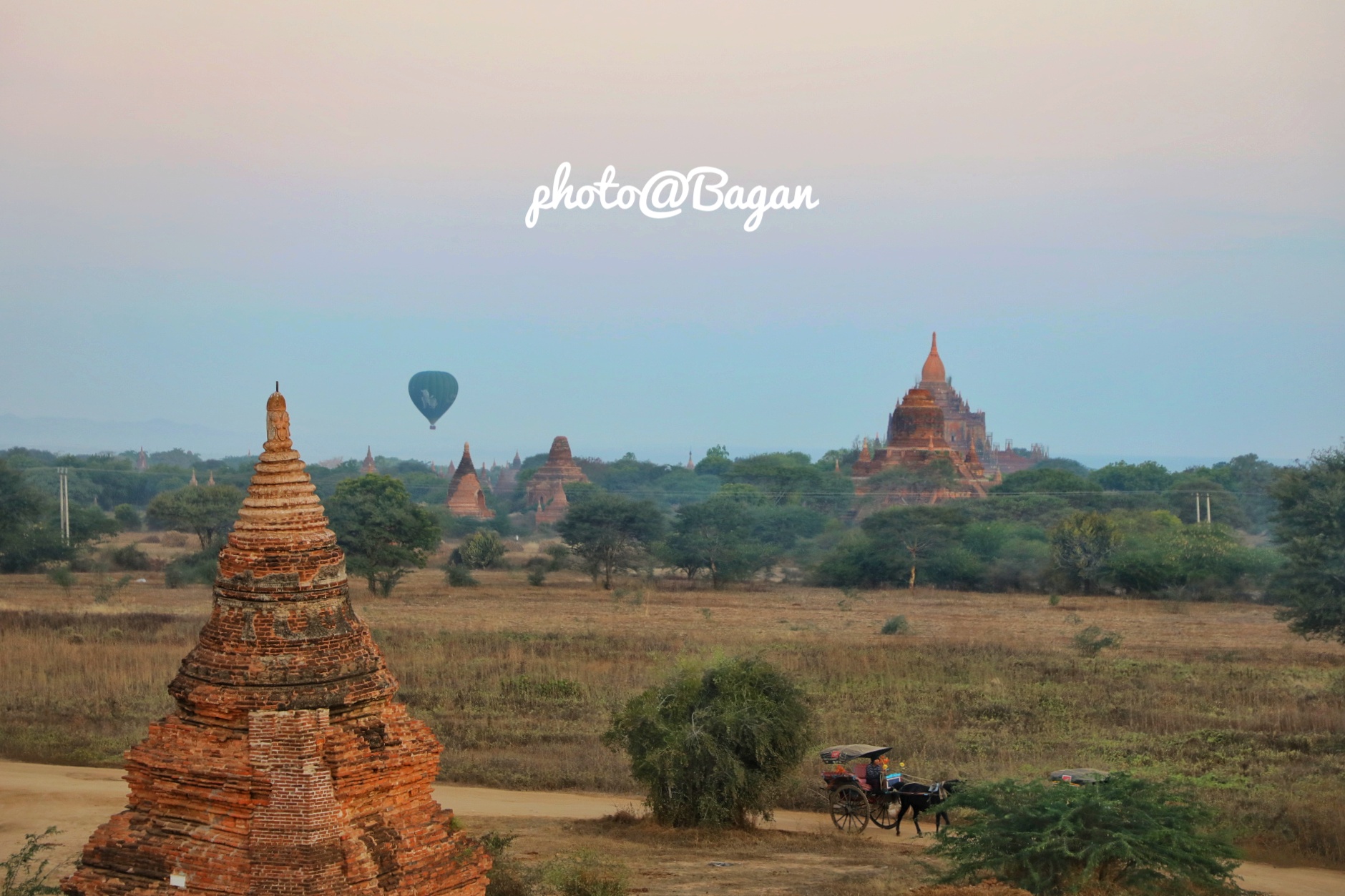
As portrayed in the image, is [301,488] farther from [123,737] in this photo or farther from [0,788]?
[123,737]

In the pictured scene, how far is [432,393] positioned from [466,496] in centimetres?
2616

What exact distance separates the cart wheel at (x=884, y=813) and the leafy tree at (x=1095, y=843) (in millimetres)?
3342

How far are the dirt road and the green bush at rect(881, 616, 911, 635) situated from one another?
48.7 ft

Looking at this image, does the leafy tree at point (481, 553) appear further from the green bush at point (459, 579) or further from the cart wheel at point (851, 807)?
the cart wheel at point (851, 807)

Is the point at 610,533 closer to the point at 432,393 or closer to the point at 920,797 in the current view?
the point at 920,797

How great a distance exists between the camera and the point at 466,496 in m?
83.8

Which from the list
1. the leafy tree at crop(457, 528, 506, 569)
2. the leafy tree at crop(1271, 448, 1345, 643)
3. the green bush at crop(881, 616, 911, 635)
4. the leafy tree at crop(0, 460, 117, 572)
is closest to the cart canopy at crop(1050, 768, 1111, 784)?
the leafy tree at crop(1271, 448, 1345, 643)

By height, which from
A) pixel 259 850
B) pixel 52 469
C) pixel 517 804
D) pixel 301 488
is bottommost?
pixel 517 804

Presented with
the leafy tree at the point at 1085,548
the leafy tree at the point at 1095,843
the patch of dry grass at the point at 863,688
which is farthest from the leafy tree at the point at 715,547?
the leafy tree at the point at 1095,843

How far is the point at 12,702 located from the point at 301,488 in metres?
16.4

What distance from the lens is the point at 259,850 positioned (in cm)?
812

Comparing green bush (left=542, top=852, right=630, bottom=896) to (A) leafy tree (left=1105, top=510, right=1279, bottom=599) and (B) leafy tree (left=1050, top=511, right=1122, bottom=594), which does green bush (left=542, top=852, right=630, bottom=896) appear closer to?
(A) leafy tree (left=1105, top=510, right=1279, bottom=599)

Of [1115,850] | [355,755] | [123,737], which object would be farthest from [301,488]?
[123,737]

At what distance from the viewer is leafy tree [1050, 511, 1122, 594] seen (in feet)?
144
